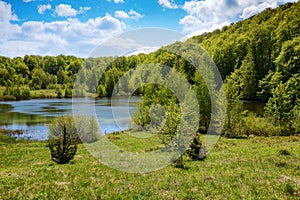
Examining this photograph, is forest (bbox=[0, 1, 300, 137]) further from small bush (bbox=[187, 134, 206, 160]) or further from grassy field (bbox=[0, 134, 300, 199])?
grassy field (bbox=[0, 134, 300, 199])

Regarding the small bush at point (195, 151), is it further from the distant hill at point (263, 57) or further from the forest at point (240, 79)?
the distant hill at point (263, 57)

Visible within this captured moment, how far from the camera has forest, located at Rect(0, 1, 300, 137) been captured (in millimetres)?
41875

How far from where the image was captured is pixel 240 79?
96688mm

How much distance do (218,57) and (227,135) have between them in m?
79.9

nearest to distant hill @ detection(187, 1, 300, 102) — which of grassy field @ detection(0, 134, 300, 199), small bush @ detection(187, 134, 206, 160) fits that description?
small bush @ detection(187, 134, 206, 160)

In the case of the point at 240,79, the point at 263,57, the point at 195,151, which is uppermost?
the point at 263,57

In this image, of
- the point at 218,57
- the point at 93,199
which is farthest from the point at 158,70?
the point at 218,57

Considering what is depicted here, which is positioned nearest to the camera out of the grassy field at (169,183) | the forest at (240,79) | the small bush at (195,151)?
the grassy field at (169,183)

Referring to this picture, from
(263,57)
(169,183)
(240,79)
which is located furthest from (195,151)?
(263,57)

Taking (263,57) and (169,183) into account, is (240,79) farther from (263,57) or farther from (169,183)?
(169,183)

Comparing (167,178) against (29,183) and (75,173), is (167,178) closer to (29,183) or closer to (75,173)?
(75,173)

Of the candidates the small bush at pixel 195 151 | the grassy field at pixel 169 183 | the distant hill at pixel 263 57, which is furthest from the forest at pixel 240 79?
the grassy field at pixel 169 183

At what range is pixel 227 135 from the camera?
1620 inches

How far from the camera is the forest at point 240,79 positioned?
4188 centimetres
